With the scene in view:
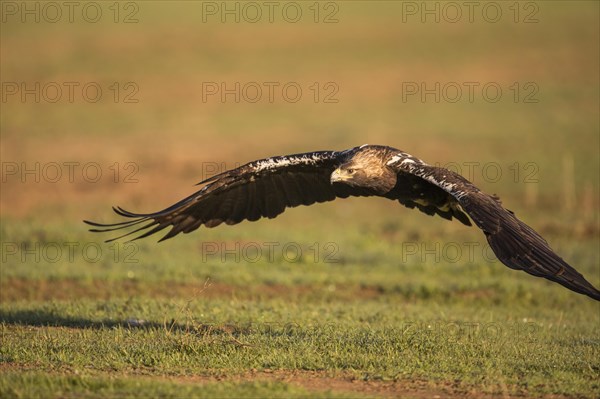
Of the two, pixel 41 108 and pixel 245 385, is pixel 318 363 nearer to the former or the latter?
pixel 245 385

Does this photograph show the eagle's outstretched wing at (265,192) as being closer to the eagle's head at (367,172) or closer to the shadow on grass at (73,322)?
the eagle's head at (367,172)

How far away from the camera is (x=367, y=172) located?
10.4m

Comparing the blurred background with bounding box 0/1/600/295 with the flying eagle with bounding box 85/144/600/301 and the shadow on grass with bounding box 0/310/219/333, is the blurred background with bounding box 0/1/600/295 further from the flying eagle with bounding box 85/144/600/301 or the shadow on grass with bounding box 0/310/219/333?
the flying eagle with bounding box 85/144/600/301

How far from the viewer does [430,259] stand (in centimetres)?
1633

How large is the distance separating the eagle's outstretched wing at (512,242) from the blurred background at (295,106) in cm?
632

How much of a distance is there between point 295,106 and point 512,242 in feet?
86.0

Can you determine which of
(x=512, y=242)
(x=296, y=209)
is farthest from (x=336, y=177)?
(x=296, y=209)

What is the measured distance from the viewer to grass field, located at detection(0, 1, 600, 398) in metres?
8.62

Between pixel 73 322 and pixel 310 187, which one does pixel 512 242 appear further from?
pixel 73 322

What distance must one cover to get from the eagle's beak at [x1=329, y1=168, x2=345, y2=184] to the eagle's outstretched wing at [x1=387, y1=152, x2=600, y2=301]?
1223mm

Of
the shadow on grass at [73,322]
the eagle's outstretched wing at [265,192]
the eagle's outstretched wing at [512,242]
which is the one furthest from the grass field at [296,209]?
the eagle's outstretched wing at [265,192]

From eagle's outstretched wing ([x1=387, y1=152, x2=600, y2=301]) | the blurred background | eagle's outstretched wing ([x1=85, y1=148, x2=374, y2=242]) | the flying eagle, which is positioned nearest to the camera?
eagle's outstretched wing ([x1=387, y1=152, x2=600, y2=301])

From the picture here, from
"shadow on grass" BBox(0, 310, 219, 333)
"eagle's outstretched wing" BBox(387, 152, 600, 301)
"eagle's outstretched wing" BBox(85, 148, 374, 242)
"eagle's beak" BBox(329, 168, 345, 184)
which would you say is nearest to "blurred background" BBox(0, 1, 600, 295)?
"shadow on grass" BBox(0, 310, 219, 333)

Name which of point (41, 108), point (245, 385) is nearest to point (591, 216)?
point (245, 385)
